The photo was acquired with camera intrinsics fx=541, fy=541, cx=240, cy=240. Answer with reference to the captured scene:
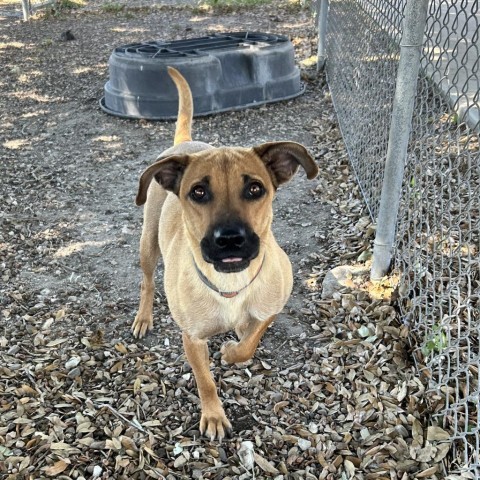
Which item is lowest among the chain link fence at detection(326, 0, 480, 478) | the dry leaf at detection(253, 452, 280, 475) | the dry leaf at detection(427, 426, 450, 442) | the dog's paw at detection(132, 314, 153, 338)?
the dry leaf at detection(253, 452, 280, 475)

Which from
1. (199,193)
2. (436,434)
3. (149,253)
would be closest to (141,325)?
(149,253)

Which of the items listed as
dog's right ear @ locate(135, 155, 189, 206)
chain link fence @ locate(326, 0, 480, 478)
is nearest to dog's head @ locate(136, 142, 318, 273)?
dog's right ear @ locate(135, 155, 189, 206)

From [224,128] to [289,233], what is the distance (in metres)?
2.80

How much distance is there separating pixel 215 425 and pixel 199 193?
131 cm

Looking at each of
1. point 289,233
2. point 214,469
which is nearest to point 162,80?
point 289,233

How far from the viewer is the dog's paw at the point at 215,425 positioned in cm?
299

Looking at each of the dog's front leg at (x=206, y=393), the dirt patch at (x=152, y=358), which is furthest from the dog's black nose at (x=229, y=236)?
the dirt patch at (x=152, y=358)

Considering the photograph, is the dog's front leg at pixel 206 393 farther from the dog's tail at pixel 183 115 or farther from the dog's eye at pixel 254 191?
the dog's tail at pixel 183 115

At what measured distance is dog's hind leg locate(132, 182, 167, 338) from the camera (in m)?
3.68

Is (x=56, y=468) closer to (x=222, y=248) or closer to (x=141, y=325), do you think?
(x=141, y=325)

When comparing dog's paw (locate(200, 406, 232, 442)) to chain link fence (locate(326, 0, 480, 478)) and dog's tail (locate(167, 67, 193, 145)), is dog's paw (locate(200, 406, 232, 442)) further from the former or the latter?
dog's tail (locate(167, 67, 193, 145))

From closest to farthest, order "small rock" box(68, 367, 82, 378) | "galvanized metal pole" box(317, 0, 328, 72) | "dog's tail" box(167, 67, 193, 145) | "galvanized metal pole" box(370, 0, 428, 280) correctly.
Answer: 1. "galvanized metal pole" box(370, 0, 428, 280)
2. "small rock" box(68, 367, 82, 378)
3. "dog's tail" box(167, 67, 193, 145)
4. "galvanized metal pole" box(317, 0, 328, 72)

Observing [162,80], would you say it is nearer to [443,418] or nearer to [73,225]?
[73,225]

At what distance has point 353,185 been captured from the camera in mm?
5414
